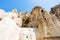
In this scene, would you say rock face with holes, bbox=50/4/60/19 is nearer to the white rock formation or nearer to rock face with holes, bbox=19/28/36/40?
rock face with holes, bbox=19/28/36/40

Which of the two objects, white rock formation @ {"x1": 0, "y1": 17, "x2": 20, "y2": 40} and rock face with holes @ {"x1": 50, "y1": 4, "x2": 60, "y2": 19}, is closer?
white rock formation @ {"x1": 0, "y1": 17, "x2": 20, "y2": 40}

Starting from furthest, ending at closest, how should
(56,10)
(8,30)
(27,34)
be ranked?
(56,10), (8,30), (27,34)

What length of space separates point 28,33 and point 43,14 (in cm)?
187

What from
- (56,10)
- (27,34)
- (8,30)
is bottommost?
(27,34)

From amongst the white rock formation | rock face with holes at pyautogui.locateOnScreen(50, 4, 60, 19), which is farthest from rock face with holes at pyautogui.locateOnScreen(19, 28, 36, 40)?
rock face with holes at pyautogui.locateOnScreen(50, 4, 60, 19)

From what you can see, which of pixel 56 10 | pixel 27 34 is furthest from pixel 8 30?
pixel 56 10

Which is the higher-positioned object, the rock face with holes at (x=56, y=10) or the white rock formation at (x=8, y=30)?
the rock face with holes at (x=56, y=10)

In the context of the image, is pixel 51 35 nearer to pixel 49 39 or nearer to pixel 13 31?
pixel 49 39

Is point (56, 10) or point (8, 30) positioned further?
point (56, 10)

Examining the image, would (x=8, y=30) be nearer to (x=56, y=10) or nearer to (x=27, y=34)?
(x=27, y=34)

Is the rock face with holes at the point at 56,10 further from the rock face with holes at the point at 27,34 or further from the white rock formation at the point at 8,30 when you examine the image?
the white rock formation at the point at 8,30

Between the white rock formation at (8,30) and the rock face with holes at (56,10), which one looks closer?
the white rock formation at (8,30)

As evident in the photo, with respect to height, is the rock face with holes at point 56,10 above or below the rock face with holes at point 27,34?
above

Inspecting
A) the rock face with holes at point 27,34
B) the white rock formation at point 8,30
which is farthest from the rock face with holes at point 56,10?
the white rock formation at point 8,30
